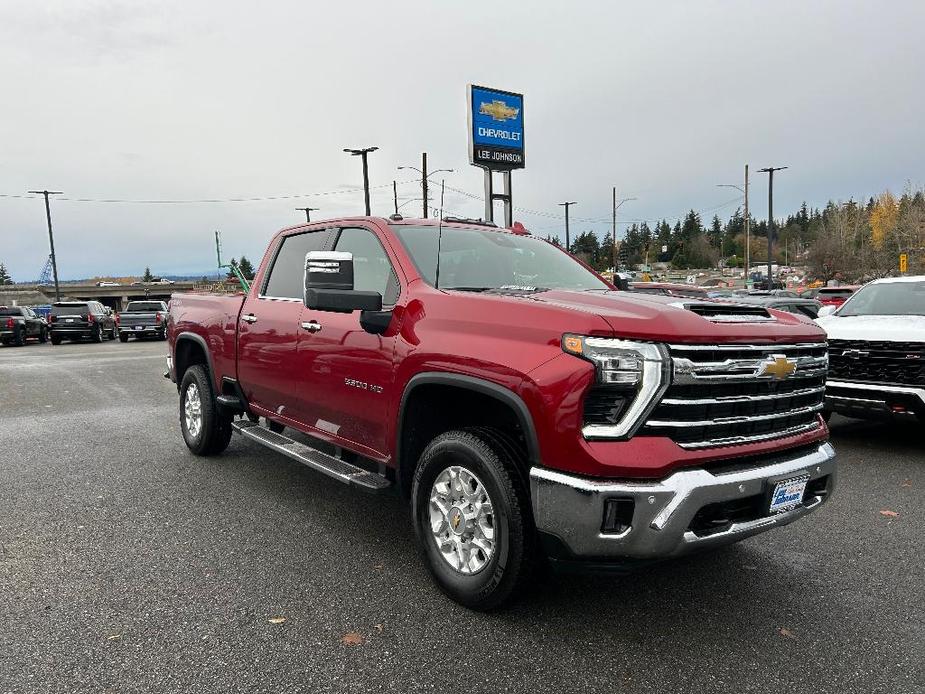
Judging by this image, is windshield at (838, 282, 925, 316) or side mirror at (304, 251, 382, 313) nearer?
side mirror at (304, 251, 382, 313)

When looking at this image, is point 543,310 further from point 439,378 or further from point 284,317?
point 284,317

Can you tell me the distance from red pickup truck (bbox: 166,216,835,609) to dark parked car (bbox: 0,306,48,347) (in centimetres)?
2605

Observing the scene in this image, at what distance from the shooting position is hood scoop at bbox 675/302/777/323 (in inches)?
125

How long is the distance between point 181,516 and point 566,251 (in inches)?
130

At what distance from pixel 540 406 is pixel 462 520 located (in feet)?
2.73

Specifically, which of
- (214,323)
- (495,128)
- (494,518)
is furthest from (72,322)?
(494,518)

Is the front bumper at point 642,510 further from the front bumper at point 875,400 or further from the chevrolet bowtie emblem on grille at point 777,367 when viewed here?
the front bumper at point 875,400

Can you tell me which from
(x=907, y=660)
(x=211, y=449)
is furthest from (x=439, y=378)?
(x=211, y=449)

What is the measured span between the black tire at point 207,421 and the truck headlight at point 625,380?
14.1 feet

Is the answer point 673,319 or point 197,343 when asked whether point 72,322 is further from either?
point 673,319

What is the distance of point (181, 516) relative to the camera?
4.85m

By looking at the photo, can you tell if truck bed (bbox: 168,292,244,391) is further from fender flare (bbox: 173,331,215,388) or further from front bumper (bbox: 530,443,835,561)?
front bumper (bbox: 530,443,835,561)

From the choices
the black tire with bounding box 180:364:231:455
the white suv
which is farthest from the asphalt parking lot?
the white suv

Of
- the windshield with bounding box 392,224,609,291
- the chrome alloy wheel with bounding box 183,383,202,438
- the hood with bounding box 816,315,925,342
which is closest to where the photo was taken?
the windshield with bounding box 392,224,609,291
